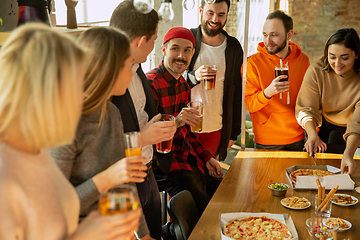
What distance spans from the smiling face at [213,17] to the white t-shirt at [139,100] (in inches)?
56.8

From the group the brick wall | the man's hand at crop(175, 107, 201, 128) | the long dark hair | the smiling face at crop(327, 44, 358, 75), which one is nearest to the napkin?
the man's hand at crop(175, 107, 201, 128)

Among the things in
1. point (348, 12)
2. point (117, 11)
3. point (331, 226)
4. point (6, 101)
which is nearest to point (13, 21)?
point (117, 11)

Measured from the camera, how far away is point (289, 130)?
2.68 meters

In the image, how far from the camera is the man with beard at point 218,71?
3.03 meters

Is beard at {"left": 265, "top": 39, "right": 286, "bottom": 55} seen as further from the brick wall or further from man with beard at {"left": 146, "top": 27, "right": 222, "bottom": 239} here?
the brick wall

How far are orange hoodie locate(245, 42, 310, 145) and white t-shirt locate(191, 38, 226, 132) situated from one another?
383 mm

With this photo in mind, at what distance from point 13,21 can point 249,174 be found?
158 cm

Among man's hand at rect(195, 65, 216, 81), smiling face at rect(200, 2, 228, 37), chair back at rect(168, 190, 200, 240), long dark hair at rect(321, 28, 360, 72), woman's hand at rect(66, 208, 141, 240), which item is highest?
smiling face at rect(200, 2, 228, 37)

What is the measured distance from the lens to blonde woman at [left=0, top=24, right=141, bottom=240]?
68 centimetres

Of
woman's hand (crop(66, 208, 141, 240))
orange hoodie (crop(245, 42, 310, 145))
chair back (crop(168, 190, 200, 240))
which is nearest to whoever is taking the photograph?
woman's hand (crop(66, 208, 141, 240))

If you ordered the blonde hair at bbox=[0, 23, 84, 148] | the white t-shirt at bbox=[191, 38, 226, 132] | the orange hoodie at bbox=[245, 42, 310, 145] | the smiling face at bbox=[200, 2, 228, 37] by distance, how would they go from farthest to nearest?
the white t-shirt at bbox=[191, 38, 226, 132], the smiling face at bbox=[200, 2, 228, 37], the orange hoodie at bbox=[245, 42, 310, 145], the blonde hair at bbox=[0, 23, 84, 148]

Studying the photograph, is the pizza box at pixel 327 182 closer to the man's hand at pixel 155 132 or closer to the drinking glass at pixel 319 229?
the drinking glass at pixel 319 229

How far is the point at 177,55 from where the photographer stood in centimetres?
244

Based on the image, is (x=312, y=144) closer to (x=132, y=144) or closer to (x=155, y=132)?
(x=155, y=132)
